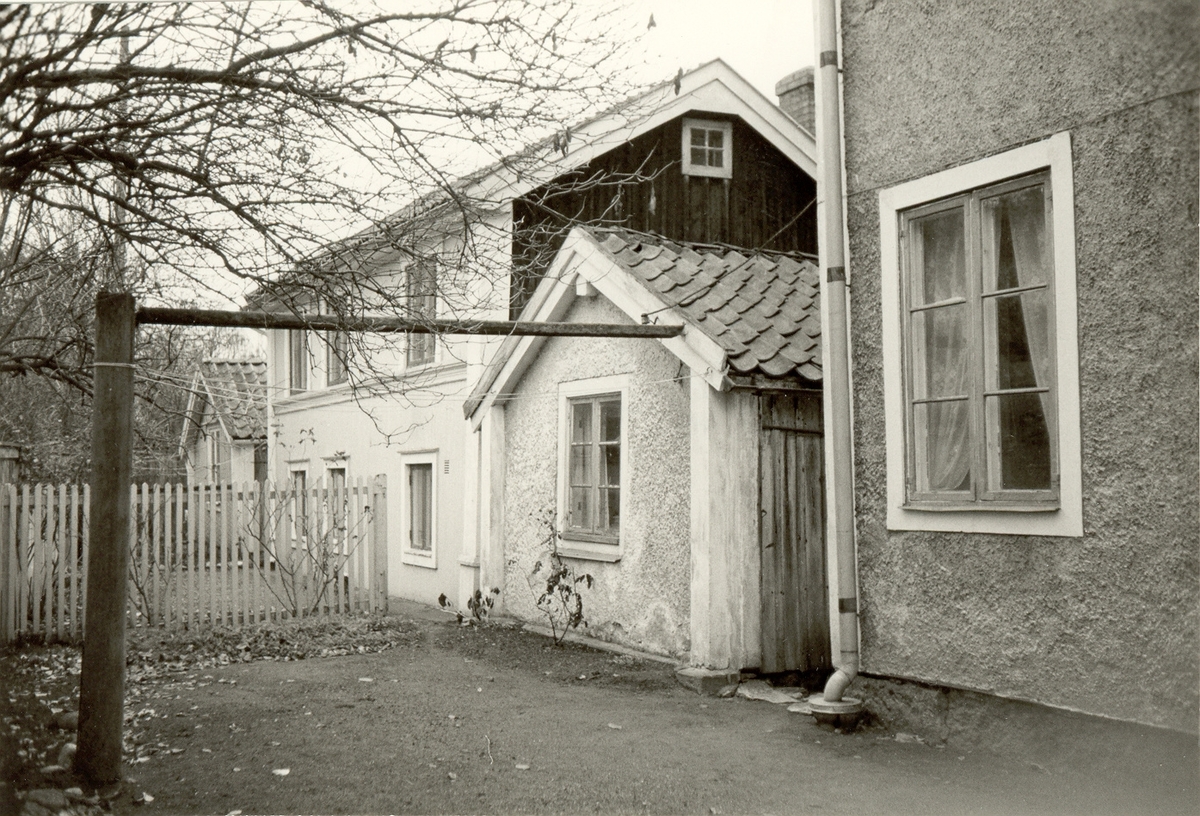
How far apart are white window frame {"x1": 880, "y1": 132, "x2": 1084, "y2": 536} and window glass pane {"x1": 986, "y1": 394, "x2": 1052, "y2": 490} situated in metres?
0.15

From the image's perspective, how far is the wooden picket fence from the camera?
→ 10.9 m

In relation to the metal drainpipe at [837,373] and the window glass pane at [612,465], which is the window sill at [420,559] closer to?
the window glass pane at [612,465]

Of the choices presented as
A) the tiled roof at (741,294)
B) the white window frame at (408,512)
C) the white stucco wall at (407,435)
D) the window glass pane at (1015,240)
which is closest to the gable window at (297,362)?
the white stucco wall at (407,435)

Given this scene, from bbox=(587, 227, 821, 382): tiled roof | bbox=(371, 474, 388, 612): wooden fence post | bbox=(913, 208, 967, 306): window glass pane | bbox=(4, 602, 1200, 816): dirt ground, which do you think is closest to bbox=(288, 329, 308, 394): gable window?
bbox=(371, 474, 388, 612): wooden fence post

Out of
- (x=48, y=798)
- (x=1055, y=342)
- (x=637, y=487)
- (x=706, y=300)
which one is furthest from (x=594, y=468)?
(x=48, y=798)

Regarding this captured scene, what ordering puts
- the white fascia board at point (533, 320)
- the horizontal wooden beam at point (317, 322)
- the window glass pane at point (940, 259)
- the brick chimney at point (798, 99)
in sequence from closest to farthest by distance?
1. the horizontal wooden beam at point (317, 322)
2. the window glass pane at point (940, 259)
3. the white fascia board at point (533, 320)
4. the brick chimney at point (798, 99)

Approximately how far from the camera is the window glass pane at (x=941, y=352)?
6.09m

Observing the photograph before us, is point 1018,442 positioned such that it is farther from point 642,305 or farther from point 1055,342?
point 642,305

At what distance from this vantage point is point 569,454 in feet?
36.1

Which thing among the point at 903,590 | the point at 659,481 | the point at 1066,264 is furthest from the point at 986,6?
the point at 659,481

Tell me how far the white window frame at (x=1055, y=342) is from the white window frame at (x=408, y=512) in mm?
8717

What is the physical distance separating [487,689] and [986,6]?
586cm

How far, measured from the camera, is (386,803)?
5.39m

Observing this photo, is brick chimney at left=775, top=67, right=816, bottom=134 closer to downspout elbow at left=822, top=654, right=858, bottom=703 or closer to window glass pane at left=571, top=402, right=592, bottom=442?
window glass pane at left=571, top=402, right=592, bottom=442
